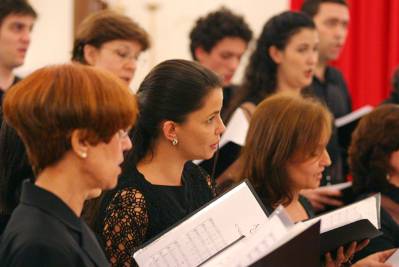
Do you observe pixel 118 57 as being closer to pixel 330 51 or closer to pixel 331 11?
pixel 330 51

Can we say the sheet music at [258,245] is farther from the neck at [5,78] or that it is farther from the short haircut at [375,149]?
the neck at [5,78]

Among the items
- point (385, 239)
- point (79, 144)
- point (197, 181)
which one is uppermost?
point (79, 144)

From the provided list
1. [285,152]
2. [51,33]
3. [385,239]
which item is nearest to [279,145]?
[285,152]

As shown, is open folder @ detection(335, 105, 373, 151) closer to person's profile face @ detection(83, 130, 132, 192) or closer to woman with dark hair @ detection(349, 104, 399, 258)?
woman with dark hair @ detection(349, 104, 399, 258)

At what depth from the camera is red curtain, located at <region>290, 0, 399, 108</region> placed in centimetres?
581

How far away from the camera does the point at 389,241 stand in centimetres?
278

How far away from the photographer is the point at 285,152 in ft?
8.46

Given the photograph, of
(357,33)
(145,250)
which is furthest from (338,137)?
(357,33)

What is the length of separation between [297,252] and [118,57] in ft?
6.44

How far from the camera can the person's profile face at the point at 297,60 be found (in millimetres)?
3588

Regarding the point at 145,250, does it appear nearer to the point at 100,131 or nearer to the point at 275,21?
the point at 100,131

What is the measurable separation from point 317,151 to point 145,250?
0.85 meters

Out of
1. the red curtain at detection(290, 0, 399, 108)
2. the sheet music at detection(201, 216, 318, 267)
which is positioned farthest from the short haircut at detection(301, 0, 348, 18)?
the sheet music at detection(201, 216, 318, 267)

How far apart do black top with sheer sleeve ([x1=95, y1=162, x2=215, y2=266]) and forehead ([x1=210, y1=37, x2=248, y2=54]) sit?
1.57 meters
